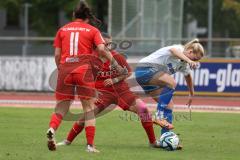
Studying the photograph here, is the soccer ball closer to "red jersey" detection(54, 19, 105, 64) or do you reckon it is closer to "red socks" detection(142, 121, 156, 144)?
"red socks" detection(142, 121, 156, 144)

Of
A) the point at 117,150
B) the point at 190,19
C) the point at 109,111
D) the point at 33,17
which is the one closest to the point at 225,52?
the point at 109,111

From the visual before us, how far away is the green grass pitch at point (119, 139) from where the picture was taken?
396 inches

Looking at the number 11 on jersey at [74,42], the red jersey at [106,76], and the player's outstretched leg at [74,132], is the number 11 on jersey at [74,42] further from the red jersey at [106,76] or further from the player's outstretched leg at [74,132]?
the player's outstretched leg at [74,132]

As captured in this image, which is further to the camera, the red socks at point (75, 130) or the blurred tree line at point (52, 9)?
the blurred tree line at point (52, 9)

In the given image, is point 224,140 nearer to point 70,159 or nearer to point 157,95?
point 157,95

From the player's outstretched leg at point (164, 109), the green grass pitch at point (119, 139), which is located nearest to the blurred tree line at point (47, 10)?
the green grass pitch at point (119, 139)

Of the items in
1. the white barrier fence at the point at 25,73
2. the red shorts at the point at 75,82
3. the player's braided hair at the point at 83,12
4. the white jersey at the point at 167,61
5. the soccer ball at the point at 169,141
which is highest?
the player's braided hair at the point at 83,12

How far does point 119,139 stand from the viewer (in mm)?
12242

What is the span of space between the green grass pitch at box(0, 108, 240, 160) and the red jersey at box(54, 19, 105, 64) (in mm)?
1406

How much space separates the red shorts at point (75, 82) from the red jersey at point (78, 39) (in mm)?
149

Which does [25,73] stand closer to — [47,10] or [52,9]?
[52,9]

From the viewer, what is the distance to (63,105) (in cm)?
1044

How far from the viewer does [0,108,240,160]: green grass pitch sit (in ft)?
33.0

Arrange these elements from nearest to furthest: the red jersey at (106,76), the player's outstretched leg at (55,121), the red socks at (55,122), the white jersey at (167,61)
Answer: the player's outstretched leg at (55,121)
the red socks at (55,122)
the red jersey at (106,76)
the white jersey at (167,61)
